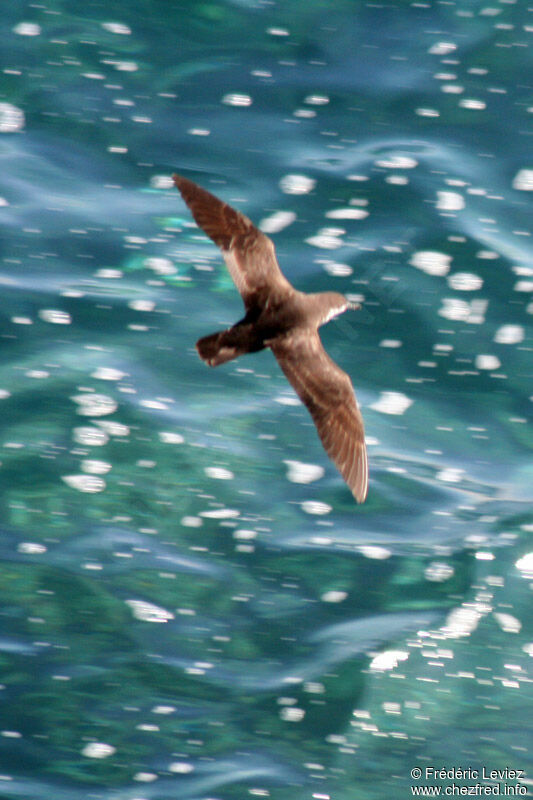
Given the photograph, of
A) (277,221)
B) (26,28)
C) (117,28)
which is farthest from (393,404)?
(26,28)

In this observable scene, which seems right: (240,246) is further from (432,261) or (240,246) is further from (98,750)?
(98,750)

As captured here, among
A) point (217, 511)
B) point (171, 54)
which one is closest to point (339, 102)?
point (171, 54)

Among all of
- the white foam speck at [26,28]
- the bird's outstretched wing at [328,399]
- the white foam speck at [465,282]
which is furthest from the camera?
the white foam speck at [26,28]

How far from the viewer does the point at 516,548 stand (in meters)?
6.46

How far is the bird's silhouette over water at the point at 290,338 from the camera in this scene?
16.5 ft

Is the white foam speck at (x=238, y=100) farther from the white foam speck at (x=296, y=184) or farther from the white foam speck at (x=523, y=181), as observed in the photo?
the white foam speck at (x=523, y=181)

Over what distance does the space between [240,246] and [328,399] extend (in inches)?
33.2

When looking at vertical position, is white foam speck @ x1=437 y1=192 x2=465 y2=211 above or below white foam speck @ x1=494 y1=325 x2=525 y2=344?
above

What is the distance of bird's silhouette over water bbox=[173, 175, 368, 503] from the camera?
16.5 ft

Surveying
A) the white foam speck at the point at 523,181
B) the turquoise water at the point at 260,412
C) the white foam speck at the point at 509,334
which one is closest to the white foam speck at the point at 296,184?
the turquoise water at the point at 260,412

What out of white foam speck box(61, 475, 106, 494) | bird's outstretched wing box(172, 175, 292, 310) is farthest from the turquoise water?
bird's outstretched wing box(172, 175, 292, 310)

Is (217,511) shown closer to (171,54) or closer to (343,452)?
(343,452)

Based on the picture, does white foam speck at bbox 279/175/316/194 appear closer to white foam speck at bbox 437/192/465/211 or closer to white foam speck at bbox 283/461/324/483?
white foam speck at bbox 437/192/465/211

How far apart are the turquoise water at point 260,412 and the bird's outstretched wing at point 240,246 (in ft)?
5.12
